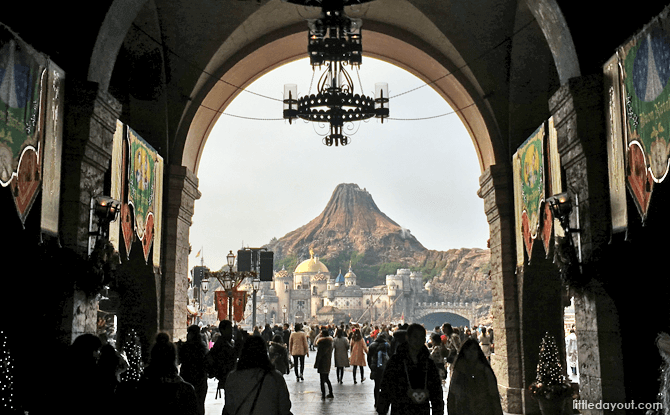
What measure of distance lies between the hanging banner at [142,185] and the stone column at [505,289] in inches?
227

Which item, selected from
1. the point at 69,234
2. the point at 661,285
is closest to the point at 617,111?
the point at 661,285

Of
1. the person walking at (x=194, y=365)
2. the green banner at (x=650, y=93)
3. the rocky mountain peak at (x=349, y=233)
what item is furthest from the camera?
the rocky mountain peak at (x=349, y=233)

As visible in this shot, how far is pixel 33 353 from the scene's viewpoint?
18.9 feet

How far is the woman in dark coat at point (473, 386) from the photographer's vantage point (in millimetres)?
4801

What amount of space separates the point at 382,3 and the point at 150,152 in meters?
4.86

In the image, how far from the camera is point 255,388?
400 centimetres

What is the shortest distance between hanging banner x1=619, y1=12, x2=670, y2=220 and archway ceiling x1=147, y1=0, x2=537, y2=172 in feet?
16.5

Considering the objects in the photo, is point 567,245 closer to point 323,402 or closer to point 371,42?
point 323,402

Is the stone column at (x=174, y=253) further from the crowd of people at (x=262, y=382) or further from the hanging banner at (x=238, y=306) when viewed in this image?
the hanging banner at (x=238, y=306)

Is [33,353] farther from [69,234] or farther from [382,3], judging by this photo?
[382,3]

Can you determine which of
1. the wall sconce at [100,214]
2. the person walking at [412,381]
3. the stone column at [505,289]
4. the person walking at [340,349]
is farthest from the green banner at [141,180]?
the stone column at [505,289]

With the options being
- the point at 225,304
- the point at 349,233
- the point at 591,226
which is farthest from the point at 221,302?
the point at 349,233

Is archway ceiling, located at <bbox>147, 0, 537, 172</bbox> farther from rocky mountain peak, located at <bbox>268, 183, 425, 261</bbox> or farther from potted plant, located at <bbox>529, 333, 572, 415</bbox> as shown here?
rocky mountain peak, located at <bbox>268, 183, 425, 261</bbox>

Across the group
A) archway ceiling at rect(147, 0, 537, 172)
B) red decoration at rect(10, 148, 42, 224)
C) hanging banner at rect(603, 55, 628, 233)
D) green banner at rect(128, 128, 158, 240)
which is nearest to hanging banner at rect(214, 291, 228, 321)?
archway ceiling at rect(147, 0, 537, 172)
